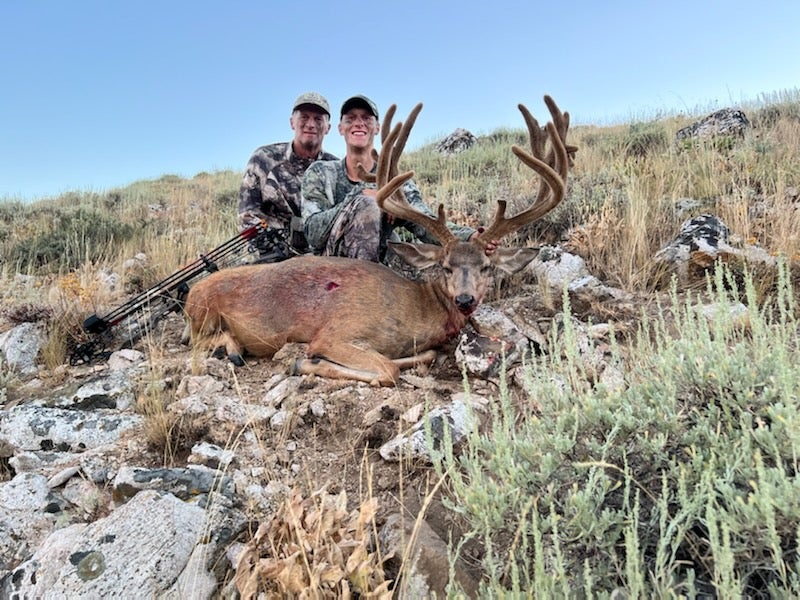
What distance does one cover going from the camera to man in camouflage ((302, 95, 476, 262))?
5.11 meters

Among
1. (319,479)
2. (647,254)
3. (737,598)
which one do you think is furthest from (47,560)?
(647,254)

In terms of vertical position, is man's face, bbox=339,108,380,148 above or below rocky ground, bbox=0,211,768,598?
above

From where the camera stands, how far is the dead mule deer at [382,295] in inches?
165

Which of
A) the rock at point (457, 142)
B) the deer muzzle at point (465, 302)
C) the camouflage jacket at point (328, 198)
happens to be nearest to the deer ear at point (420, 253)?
the deer muzzle at point (465, 302)

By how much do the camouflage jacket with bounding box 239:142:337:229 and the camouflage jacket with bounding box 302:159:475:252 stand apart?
44.1 inches

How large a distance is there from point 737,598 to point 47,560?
80.7 inches

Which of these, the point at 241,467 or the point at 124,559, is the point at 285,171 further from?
the point at 124,559

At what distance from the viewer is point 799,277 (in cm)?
427

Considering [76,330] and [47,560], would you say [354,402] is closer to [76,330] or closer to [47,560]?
[47,560]

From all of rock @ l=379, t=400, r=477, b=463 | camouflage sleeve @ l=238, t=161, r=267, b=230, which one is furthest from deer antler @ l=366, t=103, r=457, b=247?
camouflage sleeve @ l=238, t=161, r=267, b=230

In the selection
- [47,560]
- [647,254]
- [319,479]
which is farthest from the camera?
[647,254]

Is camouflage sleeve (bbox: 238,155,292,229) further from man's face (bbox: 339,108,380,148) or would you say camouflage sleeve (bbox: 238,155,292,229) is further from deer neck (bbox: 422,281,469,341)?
deer neck (bbox: 422,281,469,341)

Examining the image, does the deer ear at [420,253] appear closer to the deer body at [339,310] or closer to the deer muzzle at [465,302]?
the deer body at [339,310]

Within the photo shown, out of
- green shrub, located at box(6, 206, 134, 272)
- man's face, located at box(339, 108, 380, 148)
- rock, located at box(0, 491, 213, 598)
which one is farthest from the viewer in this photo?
green shrub, located at box(6, 206, 134, 272)
